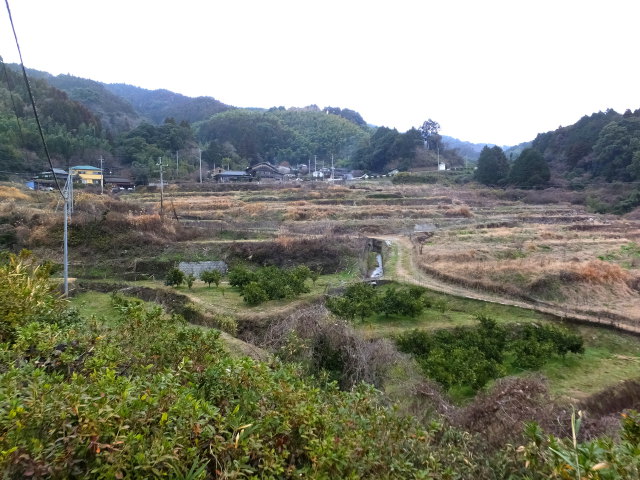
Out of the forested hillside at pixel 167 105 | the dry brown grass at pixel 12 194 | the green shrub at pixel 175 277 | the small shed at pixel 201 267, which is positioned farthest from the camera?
the forested hillside at pixel 167 105

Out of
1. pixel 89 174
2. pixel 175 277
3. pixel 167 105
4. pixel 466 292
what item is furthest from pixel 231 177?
pixel 167 105

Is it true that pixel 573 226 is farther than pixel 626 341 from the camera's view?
Yes

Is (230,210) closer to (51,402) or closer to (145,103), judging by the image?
(51,402)

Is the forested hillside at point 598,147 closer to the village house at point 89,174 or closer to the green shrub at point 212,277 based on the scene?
the green shrub at point 212,277

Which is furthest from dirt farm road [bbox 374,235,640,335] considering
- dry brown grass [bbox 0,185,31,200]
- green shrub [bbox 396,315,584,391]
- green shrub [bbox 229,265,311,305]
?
dry brown grass [bbox 0,185,31,200]

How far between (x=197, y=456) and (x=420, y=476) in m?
1.51

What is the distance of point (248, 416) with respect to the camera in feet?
10.7

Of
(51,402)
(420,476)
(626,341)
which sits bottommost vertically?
(626,341)

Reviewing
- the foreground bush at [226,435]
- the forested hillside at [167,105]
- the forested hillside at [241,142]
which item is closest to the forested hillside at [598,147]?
the forested hillside at [241,142]

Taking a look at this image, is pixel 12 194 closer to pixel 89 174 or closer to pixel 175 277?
pixel 89 174

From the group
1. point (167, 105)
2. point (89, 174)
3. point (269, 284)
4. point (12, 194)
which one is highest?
point (167, 105)

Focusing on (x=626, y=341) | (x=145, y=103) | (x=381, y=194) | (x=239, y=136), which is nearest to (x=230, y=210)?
(x=381, y=194)

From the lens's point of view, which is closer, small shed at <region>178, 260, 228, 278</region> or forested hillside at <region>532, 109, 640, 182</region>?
small shed at <region>178, 260, 228, 278</region>

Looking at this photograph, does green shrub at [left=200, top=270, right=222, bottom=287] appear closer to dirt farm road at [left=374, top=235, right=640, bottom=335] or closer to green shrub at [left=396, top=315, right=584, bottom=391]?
dirt farm road at [left=374, top=235, right=640, bottom=335]
